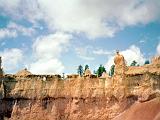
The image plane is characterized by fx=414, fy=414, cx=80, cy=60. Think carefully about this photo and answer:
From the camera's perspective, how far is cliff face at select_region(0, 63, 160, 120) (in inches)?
1689

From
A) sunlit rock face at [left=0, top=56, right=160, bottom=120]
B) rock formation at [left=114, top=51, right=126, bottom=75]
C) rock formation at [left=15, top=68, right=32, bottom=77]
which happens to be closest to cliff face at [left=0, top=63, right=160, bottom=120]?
sunlit rock face at [left=0, top=56, right=160, bottom=120]

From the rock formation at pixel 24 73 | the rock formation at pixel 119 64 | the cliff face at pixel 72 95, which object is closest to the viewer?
the cliff face at pixel 72 95

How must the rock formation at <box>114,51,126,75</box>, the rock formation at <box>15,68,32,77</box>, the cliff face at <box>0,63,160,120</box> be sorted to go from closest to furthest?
the cliff face at <box>0,63,160,120</box> < the rock formation at <box>114,51,126,75</box> < the rock formation at <box>15,68,32,77</box>

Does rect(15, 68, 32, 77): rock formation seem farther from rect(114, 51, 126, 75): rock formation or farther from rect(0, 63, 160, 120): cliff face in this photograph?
rect(114, 51, 126, 75): rock formation

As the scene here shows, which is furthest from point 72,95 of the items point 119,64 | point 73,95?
point 119,64

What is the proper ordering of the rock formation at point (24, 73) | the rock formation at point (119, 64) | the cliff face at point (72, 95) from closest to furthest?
1. the cliff face at point (72, 95)
2. the rock formation at point (119, 64)
3. the rock formation at point (24, 73)

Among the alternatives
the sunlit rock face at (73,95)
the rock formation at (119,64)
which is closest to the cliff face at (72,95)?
the sunlit rock face at (73,95)

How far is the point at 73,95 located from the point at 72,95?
0.48 feet

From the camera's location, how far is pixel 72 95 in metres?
46.2

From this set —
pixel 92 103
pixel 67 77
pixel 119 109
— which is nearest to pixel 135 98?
pixel 119 109

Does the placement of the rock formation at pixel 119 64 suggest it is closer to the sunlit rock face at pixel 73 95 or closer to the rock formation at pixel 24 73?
the sunlit rock face at pixel 73 95

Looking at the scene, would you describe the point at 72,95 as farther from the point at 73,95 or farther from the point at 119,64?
the point at 119,64

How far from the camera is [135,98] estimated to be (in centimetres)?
4247

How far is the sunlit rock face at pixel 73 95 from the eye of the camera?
42.9m
